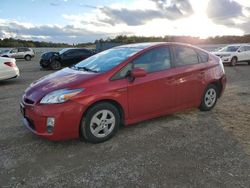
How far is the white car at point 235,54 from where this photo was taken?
19406 mm

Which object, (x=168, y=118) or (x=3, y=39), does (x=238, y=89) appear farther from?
(x=3, y=39)

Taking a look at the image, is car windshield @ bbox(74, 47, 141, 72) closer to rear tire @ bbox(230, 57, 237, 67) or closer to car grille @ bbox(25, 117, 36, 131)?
car grille @ bbox(25, 117, 36, 131)

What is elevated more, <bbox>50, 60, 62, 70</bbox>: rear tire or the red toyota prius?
the red toyota prius

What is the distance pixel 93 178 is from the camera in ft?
11.2

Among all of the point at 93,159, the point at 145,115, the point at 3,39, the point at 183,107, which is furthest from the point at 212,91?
the point at 3,39

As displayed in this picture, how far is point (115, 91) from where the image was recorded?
4508 mm

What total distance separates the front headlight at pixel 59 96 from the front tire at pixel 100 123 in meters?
0.36

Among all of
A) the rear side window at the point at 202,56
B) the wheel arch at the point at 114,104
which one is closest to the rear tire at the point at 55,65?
the rear side window at the point at 202,56

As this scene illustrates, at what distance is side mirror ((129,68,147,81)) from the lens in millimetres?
4660

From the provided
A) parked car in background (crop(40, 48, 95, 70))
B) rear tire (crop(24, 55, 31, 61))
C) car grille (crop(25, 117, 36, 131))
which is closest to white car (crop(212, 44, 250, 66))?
parked car in background (crop(40, 48, 95, 70))

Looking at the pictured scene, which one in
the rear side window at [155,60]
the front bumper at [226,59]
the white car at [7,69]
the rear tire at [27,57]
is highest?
the rear side window at [155,60]

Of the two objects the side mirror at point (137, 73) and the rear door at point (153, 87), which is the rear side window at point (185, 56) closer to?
the rear door at point (153, 87)

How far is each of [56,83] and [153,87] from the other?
1631 millimetres

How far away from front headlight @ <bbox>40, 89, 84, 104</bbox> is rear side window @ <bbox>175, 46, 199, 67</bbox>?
223 centimetres
